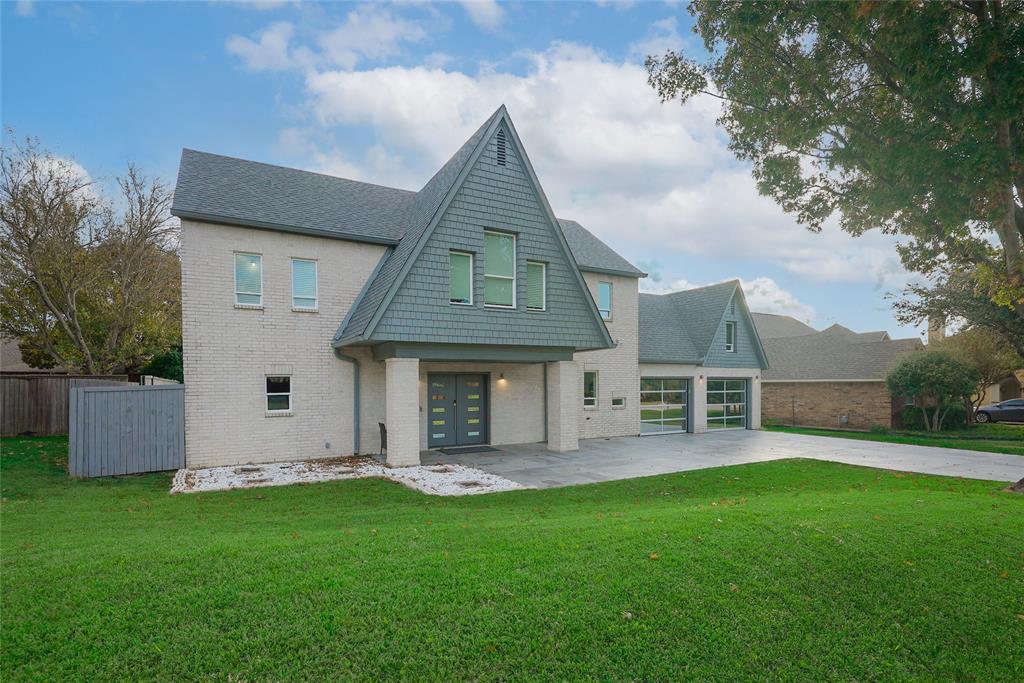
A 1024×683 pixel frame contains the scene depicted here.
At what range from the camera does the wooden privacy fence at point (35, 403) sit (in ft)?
58.8

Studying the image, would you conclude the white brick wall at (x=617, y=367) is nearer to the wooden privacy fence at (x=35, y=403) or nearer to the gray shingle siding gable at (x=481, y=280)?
the gray shingle siding gable at (x=481, y=280)

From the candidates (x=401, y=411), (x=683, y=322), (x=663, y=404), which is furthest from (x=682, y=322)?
(x=401, y=411)

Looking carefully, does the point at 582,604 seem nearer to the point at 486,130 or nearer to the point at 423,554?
the point at 423,554

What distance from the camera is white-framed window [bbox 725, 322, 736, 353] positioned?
24234mm

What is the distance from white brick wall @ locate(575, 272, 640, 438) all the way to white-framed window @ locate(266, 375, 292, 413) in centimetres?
1030

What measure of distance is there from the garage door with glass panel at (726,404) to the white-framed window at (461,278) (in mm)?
14522

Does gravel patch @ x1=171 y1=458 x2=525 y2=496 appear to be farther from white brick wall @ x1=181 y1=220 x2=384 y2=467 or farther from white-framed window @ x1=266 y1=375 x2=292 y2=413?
white-framed window @ x1=266 y1=375 x2=292 y2=413

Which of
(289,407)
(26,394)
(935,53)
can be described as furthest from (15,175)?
(935,53)

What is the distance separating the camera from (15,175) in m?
17.4

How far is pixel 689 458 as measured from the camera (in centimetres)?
1545

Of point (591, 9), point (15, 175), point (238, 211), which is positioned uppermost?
A: point (591, 9)

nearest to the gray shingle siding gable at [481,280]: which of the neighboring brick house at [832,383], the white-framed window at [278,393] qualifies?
the white-framed window at [278,393]

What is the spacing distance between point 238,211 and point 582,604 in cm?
1339

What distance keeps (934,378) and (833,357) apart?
6.53 meters
